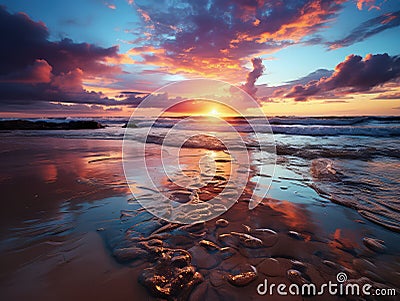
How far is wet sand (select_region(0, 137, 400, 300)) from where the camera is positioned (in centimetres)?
150

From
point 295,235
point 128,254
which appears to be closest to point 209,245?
point 128,254

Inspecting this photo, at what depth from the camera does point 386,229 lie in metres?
2.39

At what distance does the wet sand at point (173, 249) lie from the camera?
4.93 feet

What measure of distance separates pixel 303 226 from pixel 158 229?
187 cm

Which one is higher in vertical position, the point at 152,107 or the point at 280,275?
the point at 152,107

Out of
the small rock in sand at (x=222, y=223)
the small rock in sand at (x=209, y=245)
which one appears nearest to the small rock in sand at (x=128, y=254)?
the small rock in sand at (x=209, y=245)

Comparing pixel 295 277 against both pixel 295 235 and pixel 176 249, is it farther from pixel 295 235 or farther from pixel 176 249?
pixel 176 249

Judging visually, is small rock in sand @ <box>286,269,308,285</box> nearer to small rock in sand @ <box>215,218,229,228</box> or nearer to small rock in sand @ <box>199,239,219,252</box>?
small rock in sand @ <box>199,239,219,252</box>

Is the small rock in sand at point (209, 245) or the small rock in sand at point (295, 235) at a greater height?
the small rock in sand at point (295, 235)

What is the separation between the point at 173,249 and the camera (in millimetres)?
1953

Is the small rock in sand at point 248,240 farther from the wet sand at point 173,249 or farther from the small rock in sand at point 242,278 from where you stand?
the small rock in sand at point 242,278

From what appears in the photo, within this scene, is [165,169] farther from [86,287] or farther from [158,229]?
[86,287]

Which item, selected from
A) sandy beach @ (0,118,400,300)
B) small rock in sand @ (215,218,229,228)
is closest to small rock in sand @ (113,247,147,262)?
sandy beach @ (0,118,400,300)

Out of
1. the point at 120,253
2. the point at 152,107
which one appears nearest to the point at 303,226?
the point at 120,253
